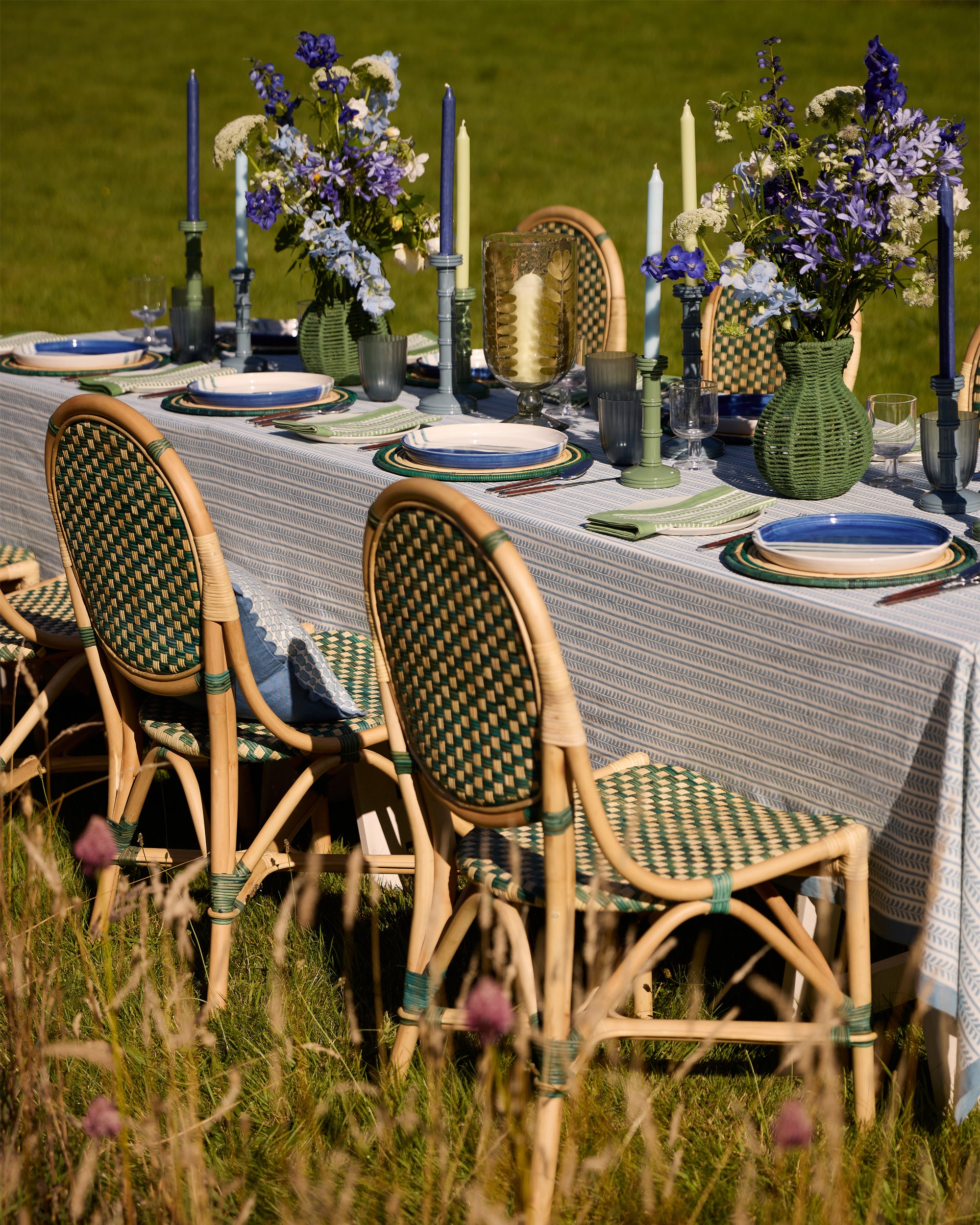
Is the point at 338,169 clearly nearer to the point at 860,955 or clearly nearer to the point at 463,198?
the point at 463,198

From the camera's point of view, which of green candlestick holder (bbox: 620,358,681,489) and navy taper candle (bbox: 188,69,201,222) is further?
navy taper candle (bbox: 188,69,201,222)

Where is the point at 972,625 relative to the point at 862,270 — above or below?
below

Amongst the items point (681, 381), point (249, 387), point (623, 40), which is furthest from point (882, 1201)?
point (623, 40)

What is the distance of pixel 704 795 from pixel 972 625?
482mm

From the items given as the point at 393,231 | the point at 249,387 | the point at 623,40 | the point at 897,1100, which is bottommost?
the point at 897,1100

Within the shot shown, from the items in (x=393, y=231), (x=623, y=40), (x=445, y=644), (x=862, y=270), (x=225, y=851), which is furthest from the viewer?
(x=623, y=40)

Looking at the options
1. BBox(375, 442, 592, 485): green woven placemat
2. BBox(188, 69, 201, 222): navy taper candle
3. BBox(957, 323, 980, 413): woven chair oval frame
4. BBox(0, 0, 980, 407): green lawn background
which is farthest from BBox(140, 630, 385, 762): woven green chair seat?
BBox(0, 0, 980, 407): green lawn background

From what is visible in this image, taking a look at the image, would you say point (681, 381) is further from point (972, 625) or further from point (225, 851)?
point (225, 851)

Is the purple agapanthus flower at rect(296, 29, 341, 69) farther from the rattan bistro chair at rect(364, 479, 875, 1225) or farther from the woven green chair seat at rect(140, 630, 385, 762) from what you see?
the rattan bistro chair at rect(364, 479, 875, 1225)

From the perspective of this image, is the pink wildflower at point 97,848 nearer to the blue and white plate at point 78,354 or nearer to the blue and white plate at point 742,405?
the blue and white plate at point 742,405

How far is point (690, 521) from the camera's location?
2172 millimetres

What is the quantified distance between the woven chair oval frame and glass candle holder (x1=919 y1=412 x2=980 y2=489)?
2.34 ft

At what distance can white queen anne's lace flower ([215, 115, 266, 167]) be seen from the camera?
302 centimetres

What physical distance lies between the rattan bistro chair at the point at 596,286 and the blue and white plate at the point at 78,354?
3.48 feet
